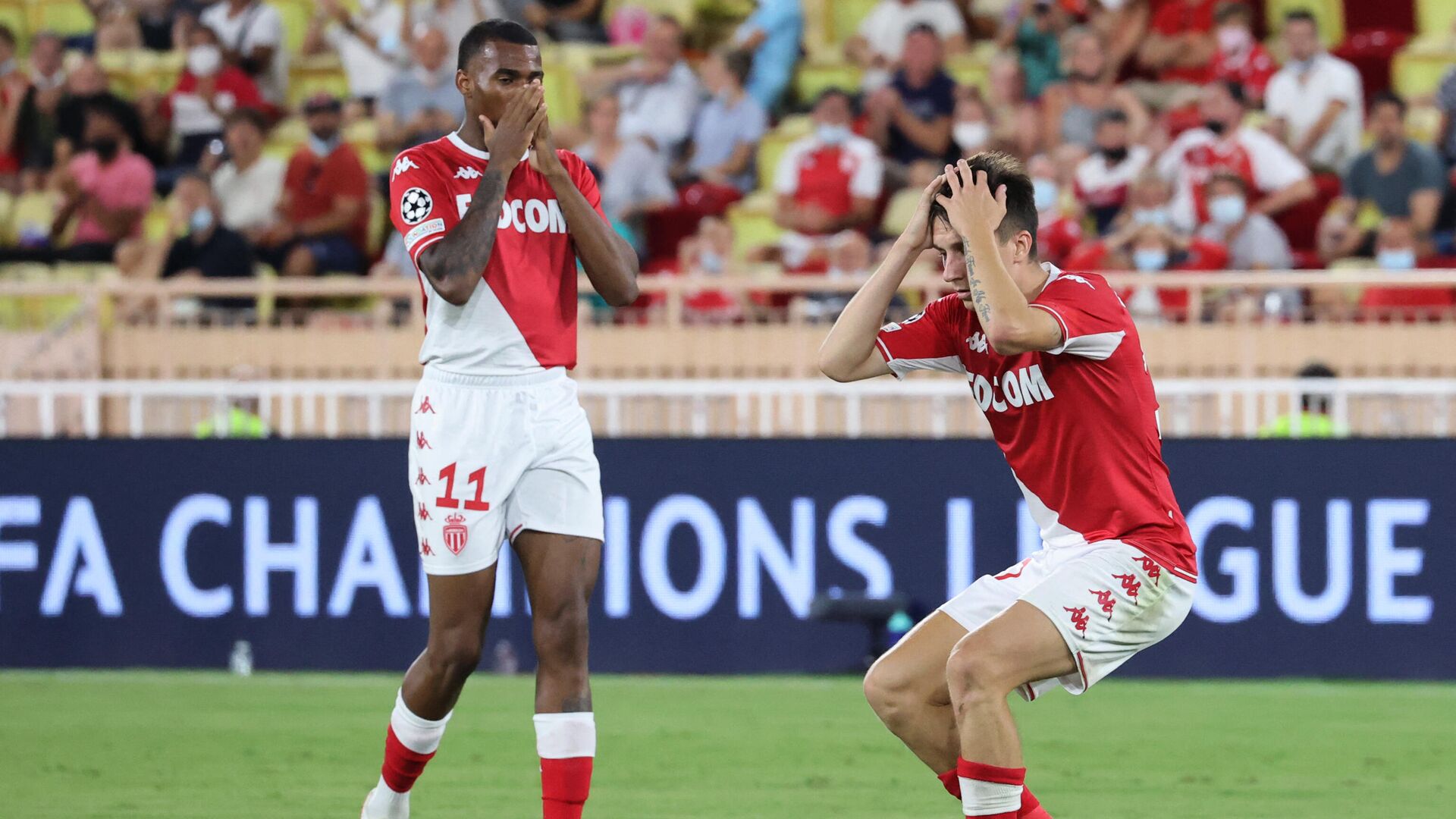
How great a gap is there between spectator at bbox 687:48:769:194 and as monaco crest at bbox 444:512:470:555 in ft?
33.3

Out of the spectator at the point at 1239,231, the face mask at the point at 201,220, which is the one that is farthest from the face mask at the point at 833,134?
the face mask at the point at 201,220

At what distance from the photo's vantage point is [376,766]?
7926 mm

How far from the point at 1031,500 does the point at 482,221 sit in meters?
1.70

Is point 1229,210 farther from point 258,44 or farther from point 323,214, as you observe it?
point 258,44

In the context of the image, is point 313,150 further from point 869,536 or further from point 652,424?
point 869,536

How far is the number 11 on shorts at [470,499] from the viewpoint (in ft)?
18.8

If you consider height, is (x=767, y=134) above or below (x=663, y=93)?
below

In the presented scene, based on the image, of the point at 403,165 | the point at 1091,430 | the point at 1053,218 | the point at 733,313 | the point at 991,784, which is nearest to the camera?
the point at 991,784

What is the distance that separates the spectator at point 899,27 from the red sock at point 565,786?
11.5m

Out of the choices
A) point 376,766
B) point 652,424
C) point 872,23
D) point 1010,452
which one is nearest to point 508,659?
point 652,424

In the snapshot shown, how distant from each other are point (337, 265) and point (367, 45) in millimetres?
3037

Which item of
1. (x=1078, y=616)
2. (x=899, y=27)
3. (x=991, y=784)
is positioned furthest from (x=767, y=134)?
(x=991, y=784)

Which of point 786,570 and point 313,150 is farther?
point 313,150

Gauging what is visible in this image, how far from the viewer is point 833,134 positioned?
49.2 ft
